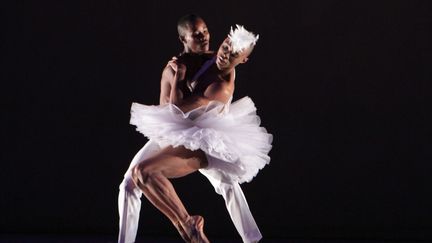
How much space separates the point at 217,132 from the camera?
324 cm

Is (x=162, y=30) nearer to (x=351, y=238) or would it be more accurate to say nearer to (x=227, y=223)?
(x=227, y=223)

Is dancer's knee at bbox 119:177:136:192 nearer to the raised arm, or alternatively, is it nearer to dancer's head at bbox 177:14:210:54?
the raised arm

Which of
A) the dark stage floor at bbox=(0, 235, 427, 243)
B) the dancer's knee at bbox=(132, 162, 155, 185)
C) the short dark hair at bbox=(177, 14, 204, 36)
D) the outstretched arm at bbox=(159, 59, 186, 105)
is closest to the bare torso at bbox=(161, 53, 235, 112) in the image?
the outstretched arm at bbox=(159, 59, 186, 105)

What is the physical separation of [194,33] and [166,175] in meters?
0.69

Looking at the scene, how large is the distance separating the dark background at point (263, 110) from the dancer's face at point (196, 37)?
1.13 m

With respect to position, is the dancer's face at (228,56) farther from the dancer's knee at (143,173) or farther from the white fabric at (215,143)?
the dancer's knee at (143,173)

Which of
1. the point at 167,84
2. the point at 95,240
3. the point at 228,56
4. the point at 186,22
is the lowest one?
the point at 95,240

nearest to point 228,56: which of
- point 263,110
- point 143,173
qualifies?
point 143,173

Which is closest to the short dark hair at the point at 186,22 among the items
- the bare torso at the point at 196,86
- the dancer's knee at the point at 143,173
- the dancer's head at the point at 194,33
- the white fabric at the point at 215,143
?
the dancer's head at the point at 194,33

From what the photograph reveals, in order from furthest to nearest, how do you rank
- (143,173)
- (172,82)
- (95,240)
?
(95,240) → (172,82) → (143,173)

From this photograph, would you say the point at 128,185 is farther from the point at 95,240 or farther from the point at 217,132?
the point at 95,240

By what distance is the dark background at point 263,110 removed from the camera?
14.7 feet

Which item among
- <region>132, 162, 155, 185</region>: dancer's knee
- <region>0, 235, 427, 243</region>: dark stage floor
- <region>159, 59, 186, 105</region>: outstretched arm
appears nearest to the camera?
<region>132, 162, 155, 185</region>: dancer's knee

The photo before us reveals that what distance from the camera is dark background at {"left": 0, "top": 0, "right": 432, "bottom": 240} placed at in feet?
14.7
